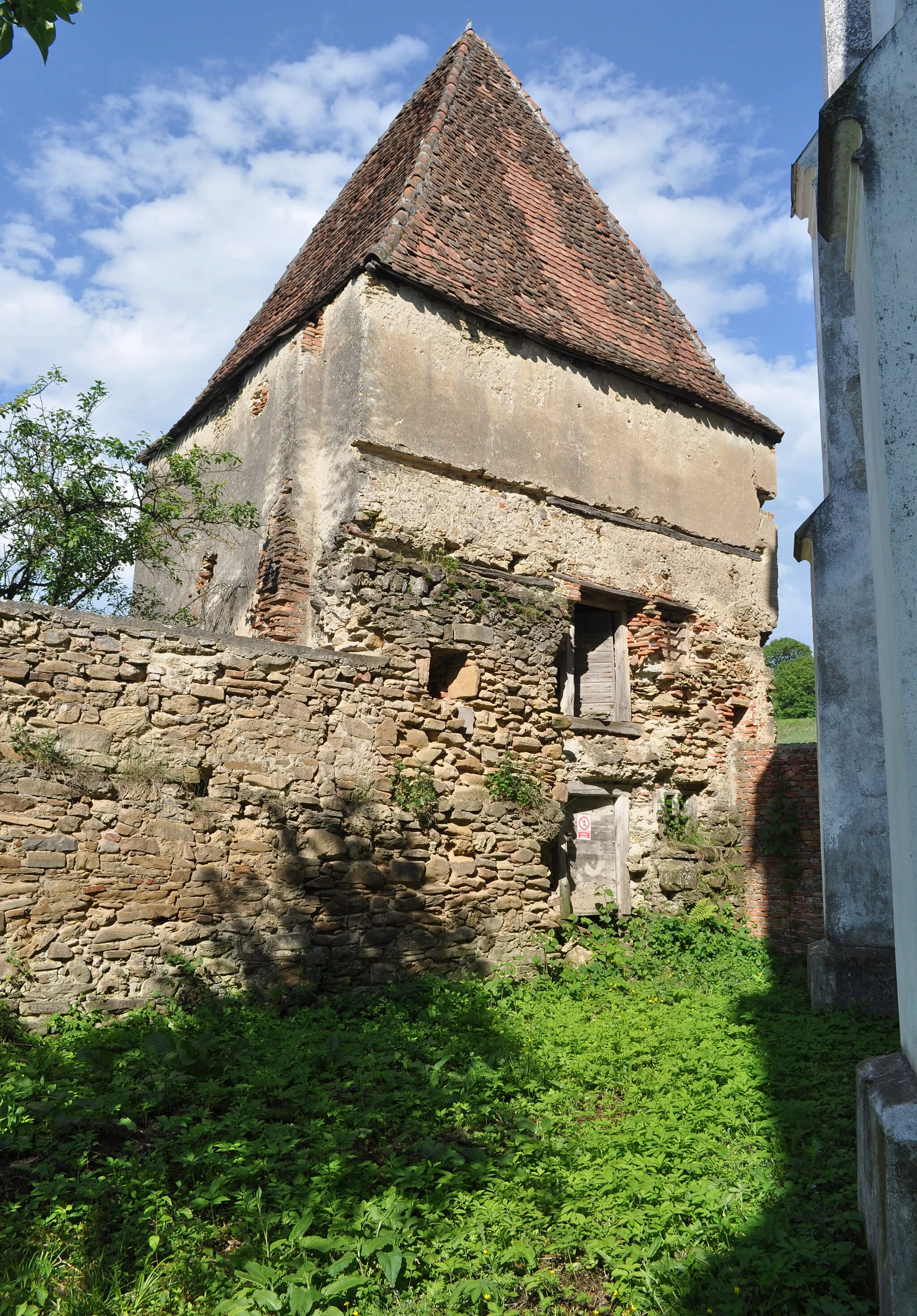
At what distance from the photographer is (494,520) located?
9984 millimetres

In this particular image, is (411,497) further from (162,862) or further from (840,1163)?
(840,1163)

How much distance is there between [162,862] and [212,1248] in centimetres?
312

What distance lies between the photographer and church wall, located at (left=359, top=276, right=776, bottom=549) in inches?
372

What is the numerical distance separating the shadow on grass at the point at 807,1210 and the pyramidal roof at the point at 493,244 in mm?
7736

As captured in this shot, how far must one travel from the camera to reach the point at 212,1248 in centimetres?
380

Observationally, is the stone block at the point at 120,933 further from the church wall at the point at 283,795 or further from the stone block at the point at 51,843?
the stone block at the point at 51,843

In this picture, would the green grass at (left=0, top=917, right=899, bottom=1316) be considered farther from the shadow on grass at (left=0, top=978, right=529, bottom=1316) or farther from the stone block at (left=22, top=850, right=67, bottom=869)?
the stone block at (left=22, top=850, right=67, bottom=869)

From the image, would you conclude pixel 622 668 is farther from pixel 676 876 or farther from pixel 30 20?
pixel 30 20

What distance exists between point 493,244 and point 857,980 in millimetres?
8630

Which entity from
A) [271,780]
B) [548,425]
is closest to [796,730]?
[548,425]

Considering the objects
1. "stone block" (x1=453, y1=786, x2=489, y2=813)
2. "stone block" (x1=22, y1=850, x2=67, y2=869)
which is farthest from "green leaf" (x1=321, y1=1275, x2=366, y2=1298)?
"stone block" (x1=453, y1=786, x2=489, y2=813)

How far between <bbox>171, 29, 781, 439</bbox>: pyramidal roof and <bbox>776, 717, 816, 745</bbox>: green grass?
993 cm

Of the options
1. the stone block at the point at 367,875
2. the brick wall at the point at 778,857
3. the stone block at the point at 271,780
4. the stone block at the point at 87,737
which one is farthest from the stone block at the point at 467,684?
the brick wall at the point at 778,857

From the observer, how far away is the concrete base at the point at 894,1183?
2.86 m
